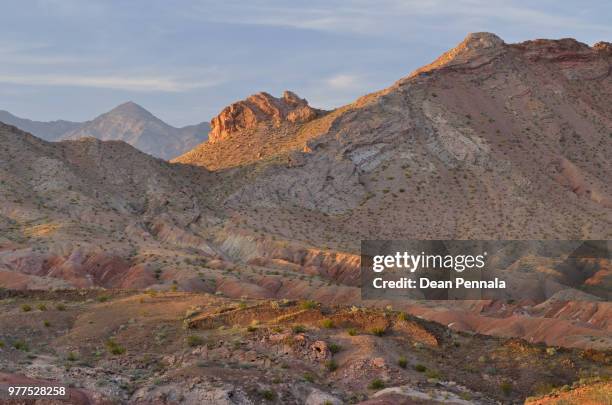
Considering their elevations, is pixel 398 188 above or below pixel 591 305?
above

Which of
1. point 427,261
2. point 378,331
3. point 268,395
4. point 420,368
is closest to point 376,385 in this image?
point 420,368

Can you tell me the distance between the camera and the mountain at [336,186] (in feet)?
189

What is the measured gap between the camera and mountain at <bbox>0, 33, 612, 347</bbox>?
57469mm

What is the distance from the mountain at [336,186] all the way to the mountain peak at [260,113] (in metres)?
0.18

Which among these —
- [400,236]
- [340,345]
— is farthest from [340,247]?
[340,345]

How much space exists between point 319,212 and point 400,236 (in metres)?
8.09

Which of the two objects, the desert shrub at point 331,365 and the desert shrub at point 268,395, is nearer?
the desert shrub at point 268,395

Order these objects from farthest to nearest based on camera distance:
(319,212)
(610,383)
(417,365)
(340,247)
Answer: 1. (319,212)
2. (340,247)
3. (417,365)
4. (610,383)

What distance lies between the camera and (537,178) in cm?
8294

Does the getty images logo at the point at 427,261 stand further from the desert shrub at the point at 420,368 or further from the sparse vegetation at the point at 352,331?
the desert shrub at the point at 420,368

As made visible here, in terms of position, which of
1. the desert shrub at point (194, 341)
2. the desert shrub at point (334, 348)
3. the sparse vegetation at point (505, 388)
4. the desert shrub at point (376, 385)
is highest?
the desert shrub at point (334, 348)

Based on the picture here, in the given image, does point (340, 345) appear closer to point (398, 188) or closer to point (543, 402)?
point (543, 402)

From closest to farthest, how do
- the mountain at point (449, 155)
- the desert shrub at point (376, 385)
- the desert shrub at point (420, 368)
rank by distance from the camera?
the desert shrub at point (376, 385), the desert shrub at point (420, 368), the mountain at point (449, 155)

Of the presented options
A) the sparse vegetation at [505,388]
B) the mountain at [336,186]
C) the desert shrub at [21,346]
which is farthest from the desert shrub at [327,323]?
the mountain at [336,186]
